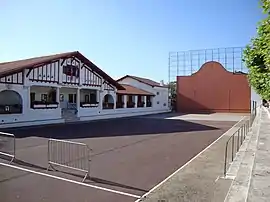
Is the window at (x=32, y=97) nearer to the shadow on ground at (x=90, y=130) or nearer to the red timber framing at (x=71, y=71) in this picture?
the red timber framing at (x=71, y=71)

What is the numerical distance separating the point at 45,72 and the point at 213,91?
29.2 metres

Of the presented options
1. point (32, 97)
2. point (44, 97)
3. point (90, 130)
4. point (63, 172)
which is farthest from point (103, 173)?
point (44, 97)

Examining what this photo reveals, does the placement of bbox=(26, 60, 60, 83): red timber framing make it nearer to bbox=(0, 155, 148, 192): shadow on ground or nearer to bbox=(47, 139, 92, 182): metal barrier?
bbox=(47, 139, 92, 182): metal barrier

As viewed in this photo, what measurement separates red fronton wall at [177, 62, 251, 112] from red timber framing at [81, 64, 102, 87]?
20034 millimetres

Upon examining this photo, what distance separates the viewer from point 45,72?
2458 cm

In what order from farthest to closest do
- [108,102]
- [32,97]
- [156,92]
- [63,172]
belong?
[156,92]
[108,102]
[32,97]
[63,172]

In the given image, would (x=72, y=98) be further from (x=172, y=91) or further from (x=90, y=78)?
(x=172, y=91)

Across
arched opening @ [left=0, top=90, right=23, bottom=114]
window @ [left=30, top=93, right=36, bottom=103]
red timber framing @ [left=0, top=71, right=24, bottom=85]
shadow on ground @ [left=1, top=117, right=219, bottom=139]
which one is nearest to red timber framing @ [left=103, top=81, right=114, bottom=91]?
window @ [left=30, top=93, right=36, bottom=103]

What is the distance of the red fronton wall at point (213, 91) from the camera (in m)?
44.4

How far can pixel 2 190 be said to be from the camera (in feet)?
21.3

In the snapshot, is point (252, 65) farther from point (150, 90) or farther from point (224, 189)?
point (150, 90)

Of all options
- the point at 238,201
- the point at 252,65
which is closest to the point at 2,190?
the point at 238,201

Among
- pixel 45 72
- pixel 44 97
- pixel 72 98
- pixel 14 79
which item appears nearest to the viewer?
pixel 14 79

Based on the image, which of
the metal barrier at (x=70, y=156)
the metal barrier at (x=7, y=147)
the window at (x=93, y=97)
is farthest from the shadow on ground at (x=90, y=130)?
the window at (x=93, y=97)
